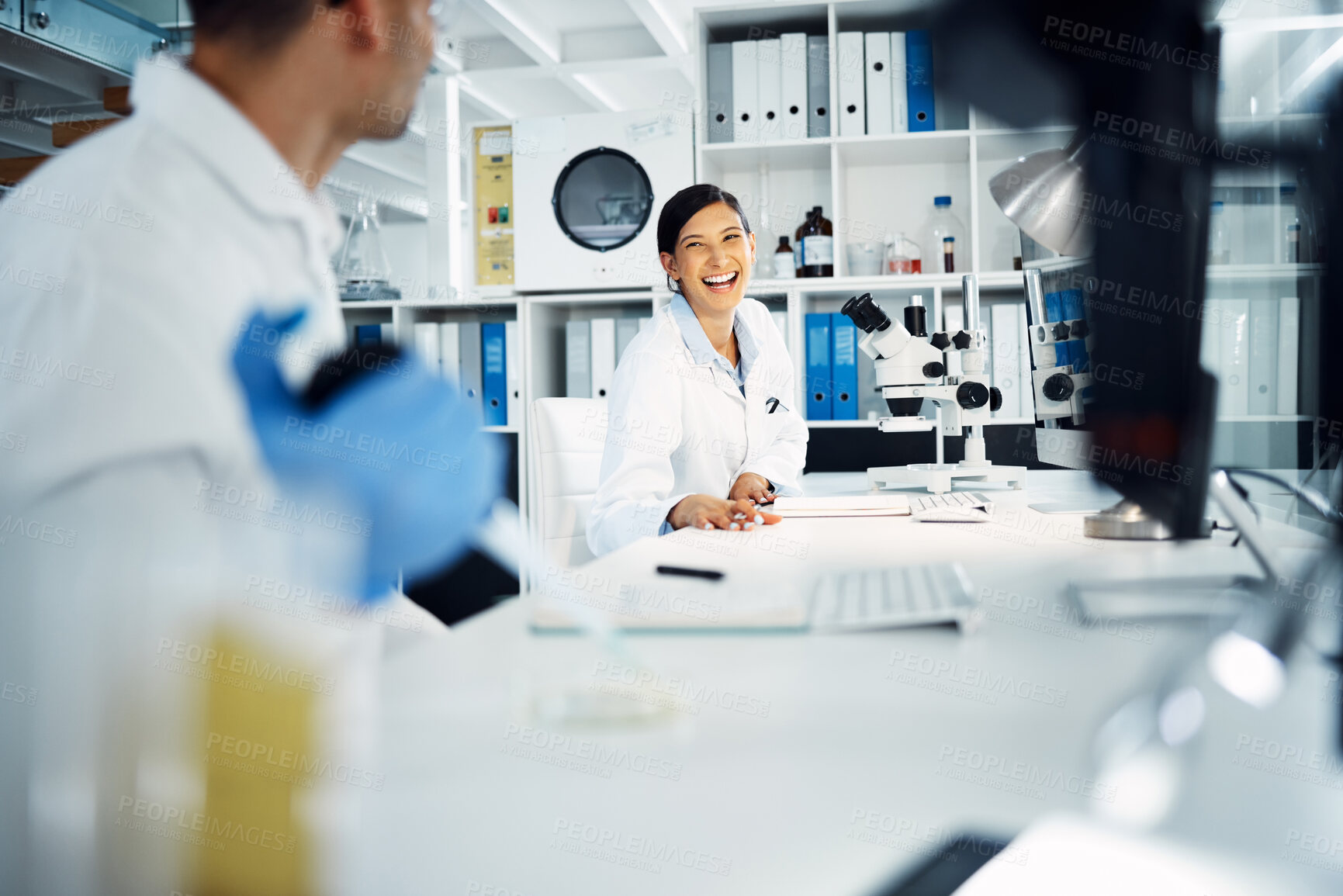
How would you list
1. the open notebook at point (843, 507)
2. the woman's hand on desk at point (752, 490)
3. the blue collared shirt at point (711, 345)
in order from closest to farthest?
1. the open notebook at point (843, 507)
2. the woman's hand on desk at point (752, 490)
3. the blue collared shirt at point (711, 345)

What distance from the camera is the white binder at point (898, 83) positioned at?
2.84m

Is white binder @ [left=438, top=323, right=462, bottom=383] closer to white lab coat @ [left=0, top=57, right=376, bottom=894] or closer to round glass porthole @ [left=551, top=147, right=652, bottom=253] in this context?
round glass porthole @ [left=551, top=147, right=652, bottom=253]

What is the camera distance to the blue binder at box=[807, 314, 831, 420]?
2896mm

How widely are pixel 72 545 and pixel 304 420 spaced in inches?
3.5

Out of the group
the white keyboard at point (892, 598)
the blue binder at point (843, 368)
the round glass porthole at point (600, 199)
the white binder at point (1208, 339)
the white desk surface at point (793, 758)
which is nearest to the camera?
the white desk surface at point (793, 758)

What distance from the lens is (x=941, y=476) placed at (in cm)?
207

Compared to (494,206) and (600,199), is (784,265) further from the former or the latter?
(494,206)

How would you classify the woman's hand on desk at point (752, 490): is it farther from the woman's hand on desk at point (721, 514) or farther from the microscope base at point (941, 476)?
the microscope base at point (941, 476)

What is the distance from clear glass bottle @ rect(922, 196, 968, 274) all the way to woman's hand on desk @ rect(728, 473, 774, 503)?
56.0 inches

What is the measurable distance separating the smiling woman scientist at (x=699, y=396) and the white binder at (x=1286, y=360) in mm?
1348

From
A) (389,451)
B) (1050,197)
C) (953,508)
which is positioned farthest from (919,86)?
(389,451)

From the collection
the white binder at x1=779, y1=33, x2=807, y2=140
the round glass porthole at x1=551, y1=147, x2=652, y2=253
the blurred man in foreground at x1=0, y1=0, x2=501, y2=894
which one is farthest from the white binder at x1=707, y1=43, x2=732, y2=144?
the blurred man in foreground at x1=0, y1=0, x2=501, y2=894

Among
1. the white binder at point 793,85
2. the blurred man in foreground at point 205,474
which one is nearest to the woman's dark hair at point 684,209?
the white binder at point 793,85

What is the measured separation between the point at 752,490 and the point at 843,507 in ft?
0.87
